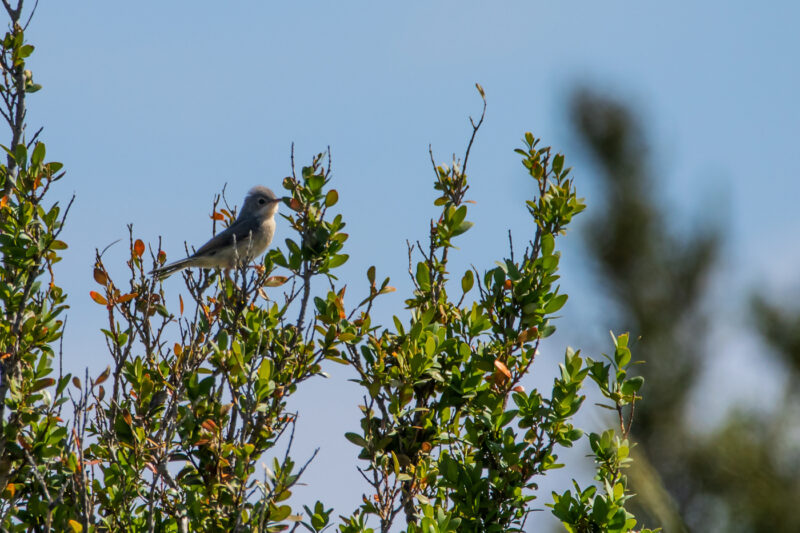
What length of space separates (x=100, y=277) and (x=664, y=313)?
984 centimetres

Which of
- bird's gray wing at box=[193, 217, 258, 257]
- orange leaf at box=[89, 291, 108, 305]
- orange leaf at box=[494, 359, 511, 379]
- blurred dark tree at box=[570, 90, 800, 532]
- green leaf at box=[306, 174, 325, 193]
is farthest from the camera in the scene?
blurred dark tree at box=[570, 90, 800, 532]

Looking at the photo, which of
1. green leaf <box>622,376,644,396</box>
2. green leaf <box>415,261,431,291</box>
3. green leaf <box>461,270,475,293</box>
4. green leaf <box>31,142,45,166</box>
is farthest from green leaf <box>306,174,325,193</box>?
green leaf <box>622,376,644,396</box>

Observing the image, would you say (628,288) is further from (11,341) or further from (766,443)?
(11,341)

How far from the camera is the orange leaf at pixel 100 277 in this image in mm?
4379

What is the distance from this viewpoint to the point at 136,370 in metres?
4.07

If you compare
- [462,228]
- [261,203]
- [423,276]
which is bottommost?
[423,276]

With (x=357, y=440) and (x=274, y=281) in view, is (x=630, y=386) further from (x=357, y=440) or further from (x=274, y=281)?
(x=274, y=281)

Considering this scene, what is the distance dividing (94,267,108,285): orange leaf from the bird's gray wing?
6.37ft

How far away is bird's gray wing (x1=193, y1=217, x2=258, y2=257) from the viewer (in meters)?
6.88

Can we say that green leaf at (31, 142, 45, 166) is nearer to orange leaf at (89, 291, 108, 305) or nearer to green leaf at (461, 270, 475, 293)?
orange leaf at (89, 291, 108, 305)

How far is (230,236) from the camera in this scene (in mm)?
7523

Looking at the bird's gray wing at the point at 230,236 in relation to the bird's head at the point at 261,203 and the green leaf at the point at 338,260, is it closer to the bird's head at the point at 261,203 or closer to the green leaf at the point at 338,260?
the bird's head at the point at 261,203

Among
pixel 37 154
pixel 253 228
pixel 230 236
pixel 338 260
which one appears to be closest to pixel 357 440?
pixel 338 260

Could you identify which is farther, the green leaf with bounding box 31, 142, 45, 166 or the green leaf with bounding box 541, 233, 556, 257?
the green leaf with bounding box 31, 142, 45, 166
